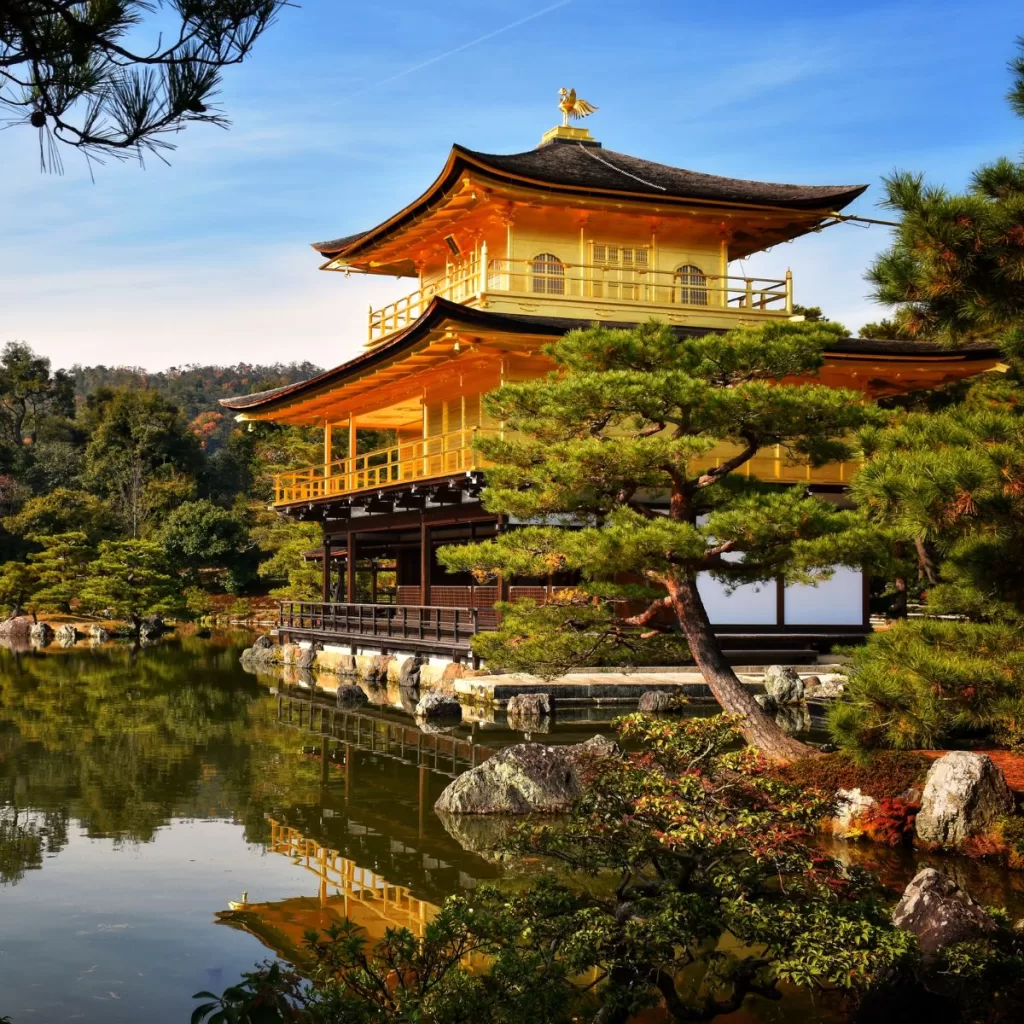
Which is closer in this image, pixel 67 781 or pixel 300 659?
pixel 67 781

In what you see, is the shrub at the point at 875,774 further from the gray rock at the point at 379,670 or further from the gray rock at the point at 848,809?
the gray rock at the point at 379,670

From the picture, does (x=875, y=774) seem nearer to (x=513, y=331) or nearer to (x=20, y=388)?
(x=513, y=331)

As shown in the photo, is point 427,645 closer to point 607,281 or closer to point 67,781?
point 607,281

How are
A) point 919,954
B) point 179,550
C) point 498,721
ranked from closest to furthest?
point 919,954 → point 498,721 → point 179,550

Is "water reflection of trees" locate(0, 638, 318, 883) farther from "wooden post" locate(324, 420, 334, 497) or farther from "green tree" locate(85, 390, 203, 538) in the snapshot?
"green tree" locate(85, 390, 203, 538)

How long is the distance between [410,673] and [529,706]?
527 centimetres

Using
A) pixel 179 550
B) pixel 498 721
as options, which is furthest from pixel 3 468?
pixel 498 721

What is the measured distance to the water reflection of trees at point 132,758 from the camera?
10414mm

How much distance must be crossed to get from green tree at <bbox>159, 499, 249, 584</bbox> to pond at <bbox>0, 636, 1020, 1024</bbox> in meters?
24.1

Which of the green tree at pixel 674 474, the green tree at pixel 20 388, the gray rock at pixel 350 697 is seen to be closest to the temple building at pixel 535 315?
the gray rock at pixel 350 697

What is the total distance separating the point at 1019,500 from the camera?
727 centimetres

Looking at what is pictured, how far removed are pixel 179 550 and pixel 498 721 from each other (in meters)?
28.1

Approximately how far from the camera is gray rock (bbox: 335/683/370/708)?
62.7ft

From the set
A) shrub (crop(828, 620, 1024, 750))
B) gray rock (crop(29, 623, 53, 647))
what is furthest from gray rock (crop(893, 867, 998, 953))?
gray rock (crop(29, 623, 53, 647))
